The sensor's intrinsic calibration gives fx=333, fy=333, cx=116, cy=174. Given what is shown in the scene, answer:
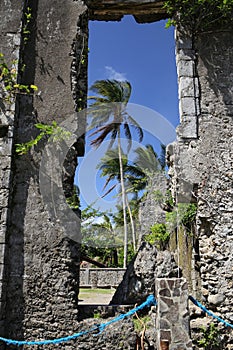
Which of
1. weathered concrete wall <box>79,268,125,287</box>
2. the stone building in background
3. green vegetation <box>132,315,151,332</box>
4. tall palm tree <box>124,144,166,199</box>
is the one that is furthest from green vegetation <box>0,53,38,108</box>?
tall palm tree <box>124,144,166,199</box>

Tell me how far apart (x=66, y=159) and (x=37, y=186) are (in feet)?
1.84

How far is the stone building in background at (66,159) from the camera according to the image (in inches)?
168

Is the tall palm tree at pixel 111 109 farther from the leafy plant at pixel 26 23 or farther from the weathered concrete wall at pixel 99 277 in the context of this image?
the leafy plant at pixel 26 23

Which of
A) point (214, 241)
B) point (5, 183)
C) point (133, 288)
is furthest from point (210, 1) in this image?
point (133, 288)

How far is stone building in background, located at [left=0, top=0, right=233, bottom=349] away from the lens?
427 centimetres

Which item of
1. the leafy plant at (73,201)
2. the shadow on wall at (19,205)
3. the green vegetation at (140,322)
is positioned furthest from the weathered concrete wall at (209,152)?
the shadow on wall at (19,205)

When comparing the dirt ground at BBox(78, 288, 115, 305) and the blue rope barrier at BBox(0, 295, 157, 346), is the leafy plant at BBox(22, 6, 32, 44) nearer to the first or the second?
the blue rope barrier at BBox(0, 295, 157, 346)

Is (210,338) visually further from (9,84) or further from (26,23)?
(26,23)

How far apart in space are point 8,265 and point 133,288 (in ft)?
5.57

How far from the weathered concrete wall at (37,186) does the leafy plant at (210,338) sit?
5.39ft

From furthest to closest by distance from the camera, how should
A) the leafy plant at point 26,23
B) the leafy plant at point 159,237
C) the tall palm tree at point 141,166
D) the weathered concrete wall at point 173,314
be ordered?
the tall palm tree at point 141,166 → the leafy plant at point 159,237 → the leafy plant at point 26,23 → the weathered concrete wall at point 173,314

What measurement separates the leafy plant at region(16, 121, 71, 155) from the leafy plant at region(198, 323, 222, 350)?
318 cm

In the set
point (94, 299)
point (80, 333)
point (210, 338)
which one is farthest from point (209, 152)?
point (94, 299)

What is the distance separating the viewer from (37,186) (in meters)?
4.59
